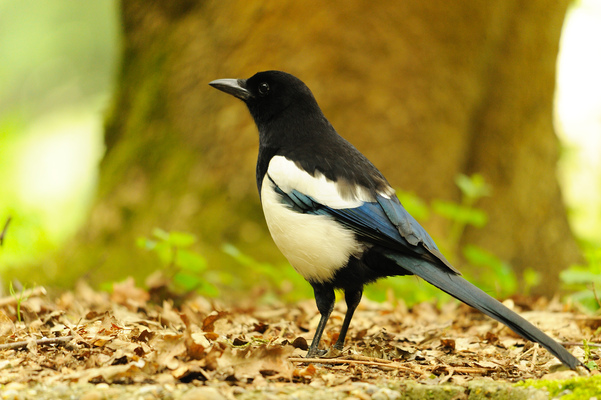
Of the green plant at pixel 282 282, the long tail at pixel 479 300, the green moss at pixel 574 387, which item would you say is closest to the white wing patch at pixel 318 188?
the long tail at pixel 479 300

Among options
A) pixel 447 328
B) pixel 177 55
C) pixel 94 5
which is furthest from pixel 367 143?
pixel 94 5

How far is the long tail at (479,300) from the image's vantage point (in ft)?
6.61

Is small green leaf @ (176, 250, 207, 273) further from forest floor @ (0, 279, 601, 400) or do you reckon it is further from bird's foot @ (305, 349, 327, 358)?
bird's foot @ (305, 349, 327, 358)

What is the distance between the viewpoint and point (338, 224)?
8.40ft

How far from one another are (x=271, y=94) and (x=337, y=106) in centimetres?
195

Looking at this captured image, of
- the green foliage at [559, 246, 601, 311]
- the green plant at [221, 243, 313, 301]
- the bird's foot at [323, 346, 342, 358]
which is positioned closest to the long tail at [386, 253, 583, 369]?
the bird's foot at [323, 346, 342, 358]

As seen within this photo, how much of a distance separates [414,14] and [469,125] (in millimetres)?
1276

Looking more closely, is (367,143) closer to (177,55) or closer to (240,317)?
(177,55)

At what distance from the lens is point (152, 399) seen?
5.41 ft

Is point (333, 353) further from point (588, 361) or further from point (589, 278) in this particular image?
point (589, 278)

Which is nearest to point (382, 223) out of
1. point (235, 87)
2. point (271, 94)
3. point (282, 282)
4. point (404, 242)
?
point (404, 242)

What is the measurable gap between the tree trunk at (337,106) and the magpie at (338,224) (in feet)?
7.04

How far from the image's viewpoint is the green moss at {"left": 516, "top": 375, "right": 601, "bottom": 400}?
1802 mm

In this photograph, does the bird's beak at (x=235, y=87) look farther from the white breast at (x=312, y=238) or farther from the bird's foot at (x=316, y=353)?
the bird's foot at (x=316, y=353)
